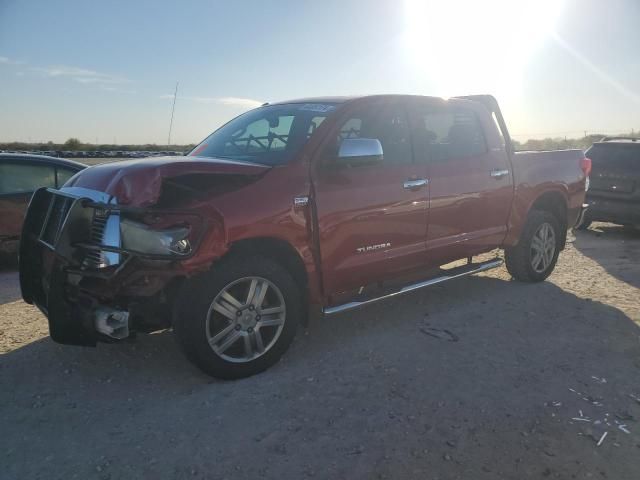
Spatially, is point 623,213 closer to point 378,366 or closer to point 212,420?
point 378,366

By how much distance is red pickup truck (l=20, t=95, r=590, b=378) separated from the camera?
128 inches

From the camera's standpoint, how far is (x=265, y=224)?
3.58m

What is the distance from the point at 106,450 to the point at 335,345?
6.30ft

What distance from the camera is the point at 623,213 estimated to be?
8.86 metres

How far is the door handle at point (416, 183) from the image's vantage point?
4.49 metres

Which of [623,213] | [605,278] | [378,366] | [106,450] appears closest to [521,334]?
[378,366]

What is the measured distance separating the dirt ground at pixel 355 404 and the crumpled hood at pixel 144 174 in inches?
50.3

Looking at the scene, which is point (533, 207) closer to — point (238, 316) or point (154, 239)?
point (238, 316)

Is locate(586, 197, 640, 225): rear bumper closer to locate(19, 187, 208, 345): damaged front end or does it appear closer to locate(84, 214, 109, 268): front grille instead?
locate(19, 187, 208, 345): damaged front end

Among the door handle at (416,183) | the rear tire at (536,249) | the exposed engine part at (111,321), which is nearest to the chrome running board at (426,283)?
the rear tire at (536,249)

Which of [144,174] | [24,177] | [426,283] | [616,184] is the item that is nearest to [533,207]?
[426,283]

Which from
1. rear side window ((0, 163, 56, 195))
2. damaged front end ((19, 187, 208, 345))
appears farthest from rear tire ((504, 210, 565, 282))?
rear side window ((0, 163, 56, 195))

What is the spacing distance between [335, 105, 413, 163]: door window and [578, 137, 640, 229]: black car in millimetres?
5976

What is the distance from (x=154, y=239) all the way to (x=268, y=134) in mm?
1612
